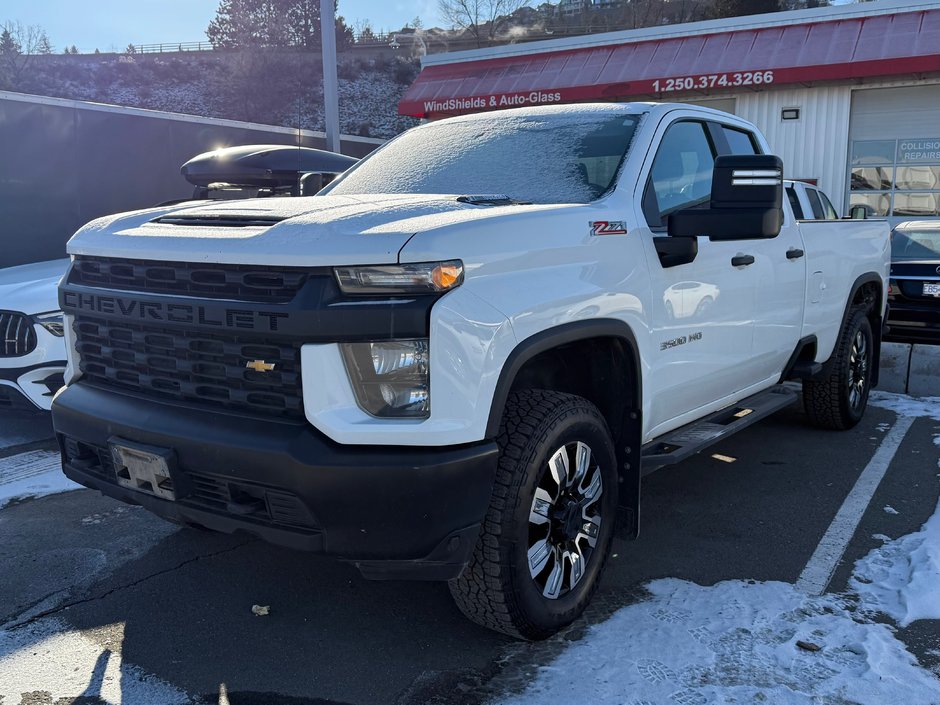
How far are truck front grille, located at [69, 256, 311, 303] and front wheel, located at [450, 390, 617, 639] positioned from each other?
869 mm

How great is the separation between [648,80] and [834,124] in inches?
143

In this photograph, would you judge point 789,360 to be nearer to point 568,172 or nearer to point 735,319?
point 735,319

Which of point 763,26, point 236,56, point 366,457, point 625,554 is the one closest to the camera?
point 366,457

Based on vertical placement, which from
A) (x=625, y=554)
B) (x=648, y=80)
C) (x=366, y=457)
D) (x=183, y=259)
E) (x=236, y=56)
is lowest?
(x=625, y=554)

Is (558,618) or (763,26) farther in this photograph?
(763,26)

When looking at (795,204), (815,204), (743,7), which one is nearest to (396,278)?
(795,204)

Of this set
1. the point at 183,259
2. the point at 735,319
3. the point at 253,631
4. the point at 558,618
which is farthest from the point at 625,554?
the point at 183,259

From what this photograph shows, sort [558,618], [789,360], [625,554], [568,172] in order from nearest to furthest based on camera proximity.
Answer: [558,618] → [568,172] → [625,554] → [789,360]

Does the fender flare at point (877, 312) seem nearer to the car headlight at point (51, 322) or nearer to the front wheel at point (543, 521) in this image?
the front wheel at point (543, 521)

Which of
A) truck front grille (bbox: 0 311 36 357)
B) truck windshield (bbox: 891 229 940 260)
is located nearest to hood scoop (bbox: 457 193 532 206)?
truck front grille (bbox: 0 311 36 357)

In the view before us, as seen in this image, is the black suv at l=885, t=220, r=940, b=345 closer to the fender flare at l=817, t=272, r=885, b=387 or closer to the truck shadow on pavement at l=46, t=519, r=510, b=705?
the fender flare at l=817, t=272, r=885, b=387

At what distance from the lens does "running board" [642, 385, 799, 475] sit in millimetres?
3635

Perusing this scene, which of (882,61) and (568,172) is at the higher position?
(882,61)

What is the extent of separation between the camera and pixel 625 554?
3982 millimetres
